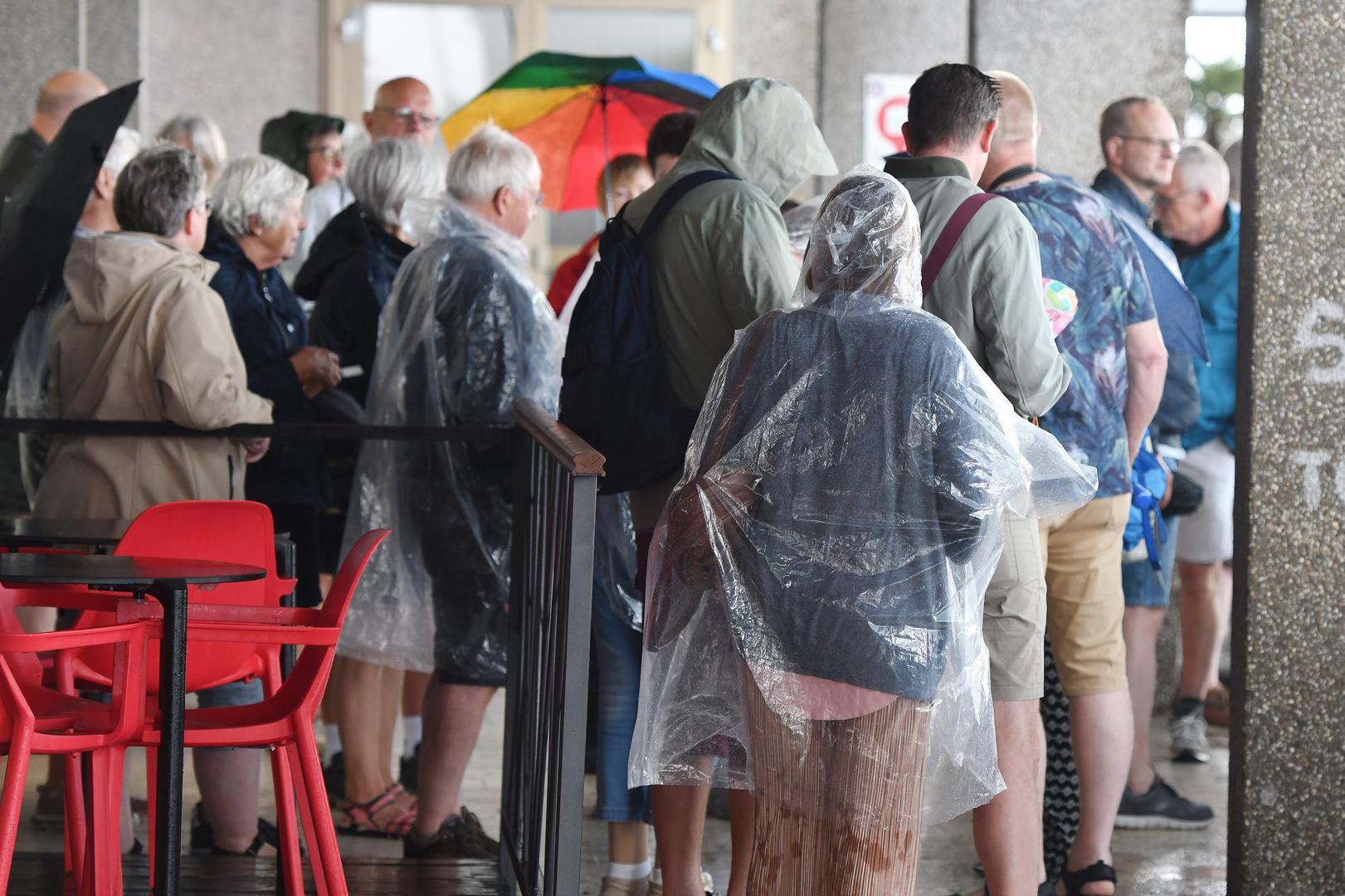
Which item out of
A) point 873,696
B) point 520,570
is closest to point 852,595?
point 873,696

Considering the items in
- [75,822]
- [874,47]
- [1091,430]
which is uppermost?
[874,47]

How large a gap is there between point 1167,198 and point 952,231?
115 inches

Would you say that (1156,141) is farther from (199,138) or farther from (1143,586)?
(199,138)

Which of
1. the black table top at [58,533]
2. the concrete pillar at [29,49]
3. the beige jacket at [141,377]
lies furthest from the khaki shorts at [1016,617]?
the concrete pillar at [29,49]

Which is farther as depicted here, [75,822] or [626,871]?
[626,871]

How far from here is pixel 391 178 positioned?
494 cm

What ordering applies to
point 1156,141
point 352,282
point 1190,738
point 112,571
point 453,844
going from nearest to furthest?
point 112,571 → point 453,844 → point 1156,141 → point 352,282 → point 1190,738

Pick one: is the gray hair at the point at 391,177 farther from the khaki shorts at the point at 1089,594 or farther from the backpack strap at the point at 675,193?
the khaki shorts at the point at 1089,594

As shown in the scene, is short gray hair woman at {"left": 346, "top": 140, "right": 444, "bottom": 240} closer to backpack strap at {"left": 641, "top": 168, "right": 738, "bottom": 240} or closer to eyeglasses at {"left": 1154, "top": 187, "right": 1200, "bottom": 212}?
backpack strap at {"left": 641, "top": 168, "right": 738, "bottom": 240}

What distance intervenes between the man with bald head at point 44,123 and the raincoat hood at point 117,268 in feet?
4.56

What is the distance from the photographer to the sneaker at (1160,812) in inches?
198

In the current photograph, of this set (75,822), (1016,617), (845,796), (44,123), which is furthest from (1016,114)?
(44,123)

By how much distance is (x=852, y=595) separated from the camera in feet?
9.24

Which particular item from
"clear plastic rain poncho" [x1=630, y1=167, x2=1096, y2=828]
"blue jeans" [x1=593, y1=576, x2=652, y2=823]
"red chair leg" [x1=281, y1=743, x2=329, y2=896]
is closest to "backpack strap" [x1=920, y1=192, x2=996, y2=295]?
"clear plastic rain poncho" [x1=630, y1=167, x2=1096, y2=828]
